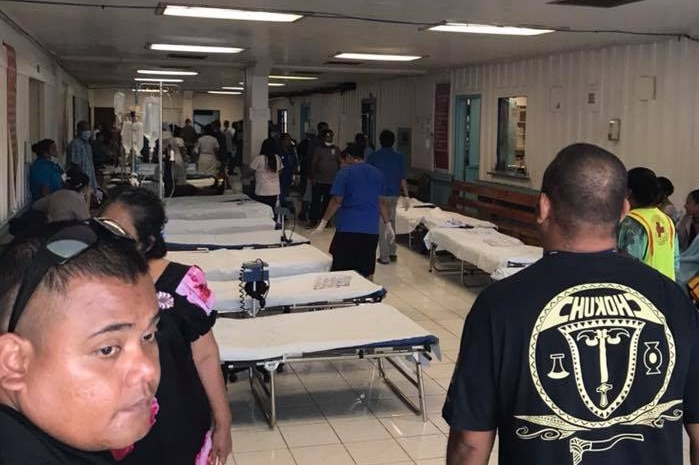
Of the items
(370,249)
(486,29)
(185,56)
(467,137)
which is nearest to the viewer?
(370,249)

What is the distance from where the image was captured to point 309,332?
4.70 meters

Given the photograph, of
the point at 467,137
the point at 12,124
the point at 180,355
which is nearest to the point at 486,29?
the point at 12,124

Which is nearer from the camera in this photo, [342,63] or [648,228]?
[648,228]

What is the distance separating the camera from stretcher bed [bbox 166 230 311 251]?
24.4ft

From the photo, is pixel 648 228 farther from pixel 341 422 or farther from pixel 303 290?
pixel 303 290

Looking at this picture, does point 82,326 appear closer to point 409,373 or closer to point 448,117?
point 409,373

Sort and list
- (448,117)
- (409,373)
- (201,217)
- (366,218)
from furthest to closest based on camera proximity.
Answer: (448,117) < (201,217) < (366,218) < (409,373)

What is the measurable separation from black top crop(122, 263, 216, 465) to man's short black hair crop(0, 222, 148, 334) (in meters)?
0.65

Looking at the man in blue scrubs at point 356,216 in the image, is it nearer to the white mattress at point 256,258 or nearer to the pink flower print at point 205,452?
the white mattress at point 256,258

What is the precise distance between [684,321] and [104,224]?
4.44 feet

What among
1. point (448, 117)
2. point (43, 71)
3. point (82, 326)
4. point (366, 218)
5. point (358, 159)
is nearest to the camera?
point (82, 326)

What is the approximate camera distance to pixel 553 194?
1917 millimetres

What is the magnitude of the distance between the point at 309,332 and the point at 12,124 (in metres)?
5.08

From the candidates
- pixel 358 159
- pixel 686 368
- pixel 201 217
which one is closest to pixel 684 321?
pixel 686 368
